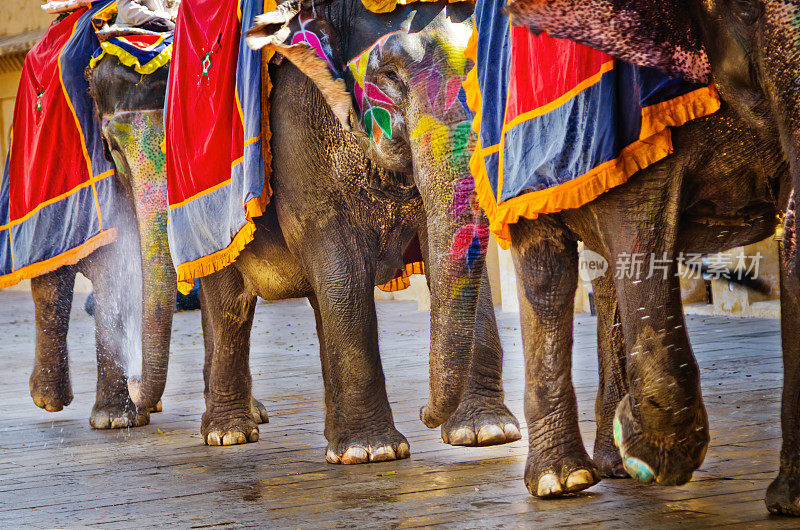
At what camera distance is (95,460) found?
508 cm

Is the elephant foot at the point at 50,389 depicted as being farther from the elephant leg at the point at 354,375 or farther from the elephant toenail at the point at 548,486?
the elephant toenail at the point at 548,486

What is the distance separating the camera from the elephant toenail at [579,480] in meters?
3.71

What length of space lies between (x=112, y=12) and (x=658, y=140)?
3.72m

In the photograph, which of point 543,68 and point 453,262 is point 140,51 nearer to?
point 453,262

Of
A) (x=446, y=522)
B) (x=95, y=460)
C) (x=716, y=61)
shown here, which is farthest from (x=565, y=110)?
(x=95, y=460)

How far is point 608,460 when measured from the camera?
13.4ft

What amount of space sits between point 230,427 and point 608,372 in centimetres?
182

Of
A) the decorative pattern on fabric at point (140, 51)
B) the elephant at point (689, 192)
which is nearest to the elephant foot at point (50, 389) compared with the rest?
the decorative pattern on fabric at point (140, 51)

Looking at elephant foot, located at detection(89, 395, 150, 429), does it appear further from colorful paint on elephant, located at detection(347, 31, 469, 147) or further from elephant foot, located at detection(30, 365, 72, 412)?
colorful paint on elephant, located at detection(347, 31, 469, 147)

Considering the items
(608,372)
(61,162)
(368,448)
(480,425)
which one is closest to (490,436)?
(480,425)

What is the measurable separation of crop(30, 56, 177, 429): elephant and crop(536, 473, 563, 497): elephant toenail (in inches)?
98.3

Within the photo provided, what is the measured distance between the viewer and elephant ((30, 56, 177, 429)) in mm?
5914

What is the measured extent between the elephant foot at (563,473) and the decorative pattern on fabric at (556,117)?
0.61 meters

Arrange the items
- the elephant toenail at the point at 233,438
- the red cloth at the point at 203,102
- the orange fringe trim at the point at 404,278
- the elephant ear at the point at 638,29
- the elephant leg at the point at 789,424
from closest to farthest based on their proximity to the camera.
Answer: the elephant ear at the point at 638,29 < the elephant leg at the point at 789,424 < the red cloth at the point at 203,102 < the elephant toenail at the point at 233,438 < the orange fringe trim at the point at 404,278
